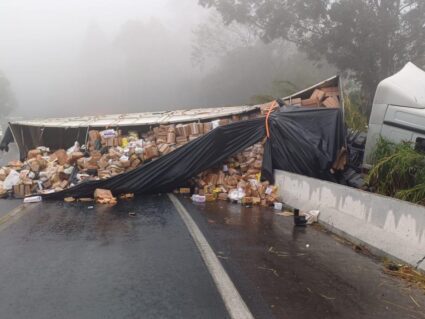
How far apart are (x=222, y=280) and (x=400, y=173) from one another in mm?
5465

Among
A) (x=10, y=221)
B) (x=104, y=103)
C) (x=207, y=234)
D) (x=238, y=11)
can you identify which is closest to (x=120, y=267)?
(x=207, y=234)

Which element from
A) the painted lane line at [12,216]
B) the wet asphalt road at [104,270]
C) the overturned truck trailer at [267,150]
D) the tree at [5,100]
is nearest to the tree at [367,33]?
the overturned truck trailer at [267,150]

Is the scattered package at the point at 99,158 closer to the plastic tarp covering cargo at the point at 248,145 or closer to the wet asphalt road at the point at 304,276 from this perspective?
the plastic tarp covering cargo at the point at 248,145

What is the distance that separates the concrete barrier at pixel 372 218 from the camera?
5840 mm

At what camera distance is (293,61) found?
47.9 m

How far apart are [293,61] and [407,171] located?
1591 inches

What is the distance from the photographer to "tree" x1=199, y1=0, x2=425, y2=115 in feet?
85.9

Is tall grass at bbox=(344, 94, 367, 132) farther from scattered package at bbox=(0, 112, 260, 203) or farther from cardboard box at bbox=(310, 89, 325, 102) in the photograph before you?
scattered package at bbox=(0, 112, 260, 203)

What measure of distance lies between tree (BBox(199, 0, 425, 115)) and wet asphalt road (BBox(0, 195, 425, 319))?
1998cm

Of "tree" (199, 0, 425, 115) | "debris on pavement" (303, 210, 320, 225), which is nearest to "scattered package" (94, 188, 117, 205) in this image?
"debris on pavement" (303, 210, 320, 225)

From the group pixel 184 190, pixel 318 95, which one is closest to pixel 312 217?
pixel 184 190

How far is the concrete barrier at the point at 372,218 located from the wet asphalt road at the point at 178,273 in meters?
0.30

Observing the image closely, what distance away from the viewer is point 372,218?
6855 millimetres

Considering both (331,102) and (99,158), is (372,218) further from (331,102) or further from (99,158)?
(99,158)
